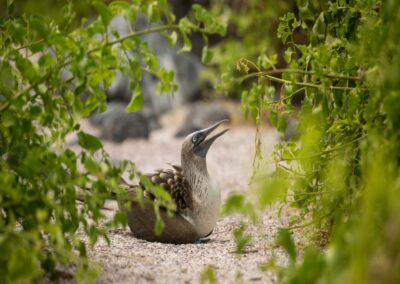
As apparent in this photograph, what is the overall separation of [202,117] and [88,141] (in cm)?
591

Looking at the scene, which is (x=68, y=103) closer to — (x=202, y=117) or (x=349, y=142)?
(x=349, y=142)

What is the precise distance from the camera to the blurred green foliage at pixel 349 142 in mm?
1393

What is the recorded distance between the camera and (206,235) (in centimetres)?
299

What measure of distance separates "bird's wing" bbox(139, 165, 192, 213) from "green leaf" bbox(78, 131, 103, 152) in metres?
0.99

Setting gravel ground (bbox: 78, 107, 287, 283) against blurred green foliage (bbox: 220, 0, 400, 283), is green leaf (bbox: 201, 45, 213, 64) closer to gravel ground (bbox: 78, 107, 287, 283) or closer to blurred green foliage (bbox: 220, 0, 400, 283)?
blurred green foliage (bbox: 220, 0, 400, 283)

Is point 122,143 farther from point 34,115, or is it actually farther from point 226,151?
point 34,115

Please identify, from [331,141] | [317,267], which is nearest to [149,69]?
[317,267]

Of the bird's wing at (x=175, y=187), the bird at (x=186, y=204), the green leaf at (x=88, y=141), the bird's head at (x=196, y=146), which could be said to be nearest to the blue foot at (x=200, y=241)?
the bird at (x=186, y=204)

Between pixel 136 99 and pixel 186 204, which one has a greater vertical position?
pixel 186 204

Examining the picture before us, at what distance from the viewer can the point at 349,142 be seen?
7.60 feet

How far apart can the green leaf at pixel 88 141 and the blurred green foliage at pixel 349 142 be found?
1.58 feet

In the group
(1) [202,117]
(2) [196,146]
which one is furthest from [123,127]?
(2) [196,146]

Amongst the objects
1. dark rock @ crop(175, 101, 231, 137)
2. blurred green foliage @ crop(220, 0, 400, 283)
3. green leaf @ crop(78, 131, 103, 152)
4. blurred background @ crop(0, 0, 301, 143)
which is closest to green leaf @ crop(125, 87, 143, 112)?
green leaf @ crop(78, 131, 103, 152)

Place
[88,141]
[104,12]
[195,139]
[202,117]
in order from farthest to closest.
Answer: [202,117] → [195,139] → [88,141] → [104,12]
